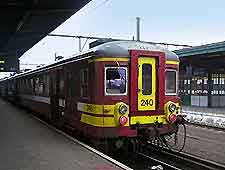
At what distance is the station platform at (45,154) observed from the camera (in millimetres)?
8648

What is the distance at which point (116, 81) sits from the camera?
10602 millimetres

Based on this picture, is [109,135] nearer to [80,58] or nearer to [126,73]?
[126,73]

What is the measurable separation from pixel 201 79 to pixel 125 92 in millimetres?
22787

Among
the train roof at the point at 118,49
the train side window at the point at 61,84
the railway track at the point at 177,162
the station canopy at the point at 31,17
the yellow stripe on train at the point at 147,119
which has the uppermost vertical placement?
the station canopy at the point at 31,17

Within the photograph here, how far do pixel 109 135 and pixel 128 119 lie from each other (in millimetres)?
635

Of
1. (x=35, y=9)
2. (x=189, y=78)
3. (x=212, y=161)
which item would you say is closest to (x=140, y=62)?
(x=212, y=161)

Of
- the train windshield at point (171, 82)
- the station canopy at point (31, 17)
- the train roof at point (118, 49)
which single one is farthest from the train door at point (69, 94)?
the station canopy at point (31, 17)

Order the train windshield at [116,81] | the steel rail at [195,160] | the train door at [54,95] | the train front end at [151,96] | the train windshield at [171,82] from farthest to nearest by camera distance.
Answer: the train door at [54,95], the train windshield at [171,82], the train front end at [151,96], the train windshield at [116,81], the steel rail at [195,160]

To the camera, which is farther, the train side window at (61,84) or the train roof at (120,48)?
the train side window at (61,84)

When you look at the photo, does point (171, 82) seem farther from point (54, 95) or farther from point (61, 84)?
point (54, 95)

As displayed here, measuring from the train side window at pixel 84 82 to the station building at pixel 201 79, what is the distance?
681 inches

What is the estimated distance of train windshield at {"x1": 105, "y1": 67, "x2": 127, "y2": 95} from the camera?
1055cm

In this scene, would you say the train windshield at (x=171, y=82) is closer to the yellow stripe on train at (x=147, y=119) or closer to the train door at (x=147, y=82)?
the train door at (x=147, y=82)

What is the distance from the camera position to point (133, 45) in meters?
10.9
